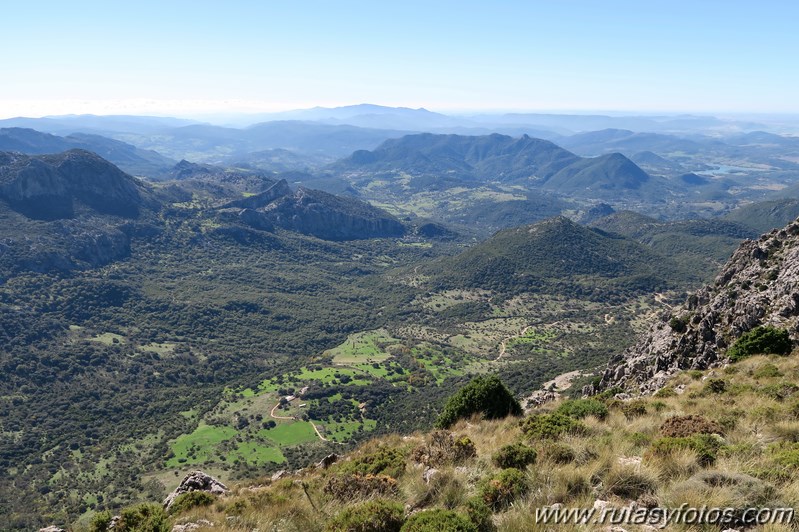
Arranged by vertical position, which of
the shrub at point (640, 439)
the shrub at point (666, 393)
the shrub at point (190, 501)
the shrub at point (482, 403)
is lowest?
the shrub at point (482, 403)

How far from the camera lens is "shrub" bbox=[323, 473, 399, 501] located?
14.8 m

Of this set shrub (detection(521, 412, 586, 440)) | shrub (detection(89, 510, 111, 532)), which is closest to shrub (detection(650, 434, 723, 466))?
shrub (detection(521, 412, 586, 440))

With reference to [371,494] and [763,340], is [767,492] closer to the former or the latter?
[371,494]

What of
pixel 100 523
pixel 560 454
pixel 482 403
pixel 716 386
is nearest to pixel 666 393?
pixel 716 386

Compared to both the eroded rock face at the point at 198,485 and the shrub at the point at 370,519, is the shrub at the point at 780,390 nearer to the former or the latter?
the shrub at the point at 370,519

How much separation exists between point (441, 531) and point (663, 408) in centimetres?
1927

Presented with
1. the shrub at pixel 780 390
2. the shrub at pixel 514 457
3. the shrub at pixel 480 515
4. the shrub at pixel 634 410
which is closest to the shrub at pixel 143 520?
the shrub at pixel 480 515

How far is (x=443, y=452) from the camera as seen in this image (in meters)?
17.5

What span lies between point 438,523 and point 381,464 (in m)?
8.59

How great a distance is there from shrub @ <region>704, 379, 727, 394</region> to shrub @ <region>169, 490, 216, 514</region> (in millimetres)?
28391

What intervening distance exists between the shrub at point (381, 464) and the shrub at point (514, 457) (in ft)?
14.2

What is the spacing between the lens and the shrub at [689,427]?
55.3 ft

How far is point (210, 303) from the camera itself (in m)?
186

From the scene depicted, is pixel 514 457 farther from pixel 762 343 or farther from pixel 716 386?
pixel 762 343
